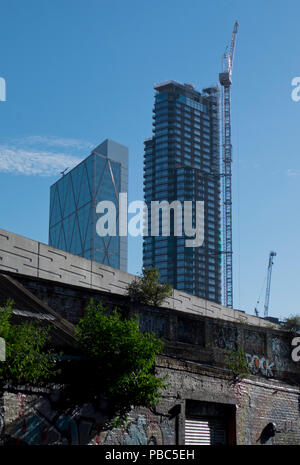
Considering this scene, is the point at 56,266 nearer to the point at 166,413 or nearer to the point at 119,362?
the point at 166,413

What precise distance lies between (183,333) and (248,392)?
9857mm

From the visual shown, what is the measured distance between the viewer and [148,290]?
3872 centimetres

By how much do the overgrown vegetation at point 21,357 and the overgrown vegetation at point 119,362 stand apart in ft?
5.17

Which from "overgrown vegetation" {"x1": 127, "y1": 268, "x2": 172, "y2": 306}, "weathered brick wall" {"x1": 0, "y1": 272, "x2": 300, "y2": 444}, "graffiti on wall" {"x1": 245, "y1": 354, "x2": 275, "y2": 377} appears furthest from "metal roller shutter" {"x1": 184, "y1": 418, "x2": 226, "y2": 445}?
"overgrown vegetation" {"x1": 127, "y1": 268, "x2": 172, "y2": 306}

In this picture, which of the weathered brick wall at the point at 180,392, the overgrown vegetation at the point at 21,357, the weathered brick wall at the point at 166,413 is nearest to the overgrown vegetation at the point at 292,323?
the weathered brick wall at the point at 180,392

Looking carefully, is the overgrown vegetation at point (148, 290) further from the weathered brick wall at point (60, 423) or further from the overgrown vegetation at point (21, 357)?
the overgrown vegetation at point (21, 357)

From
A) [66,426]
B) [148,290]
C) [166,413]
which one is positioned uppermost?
[148,290]

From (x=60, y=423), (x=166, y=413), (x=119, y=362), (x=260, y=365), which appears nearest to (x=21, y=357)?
(x=60, y=423)

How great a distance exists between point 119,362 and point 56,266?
19081mm

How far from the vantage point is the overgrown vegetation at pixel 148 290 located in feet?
127

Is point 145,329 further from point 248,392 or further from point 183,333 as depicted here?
point 248,392

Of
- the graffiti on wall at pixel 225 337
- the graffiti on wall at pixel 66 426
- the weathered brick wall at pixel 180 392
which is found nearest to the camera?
the graffiti on wall at pixel 66 426

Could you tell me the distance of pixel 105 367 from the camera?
16.6 meters
